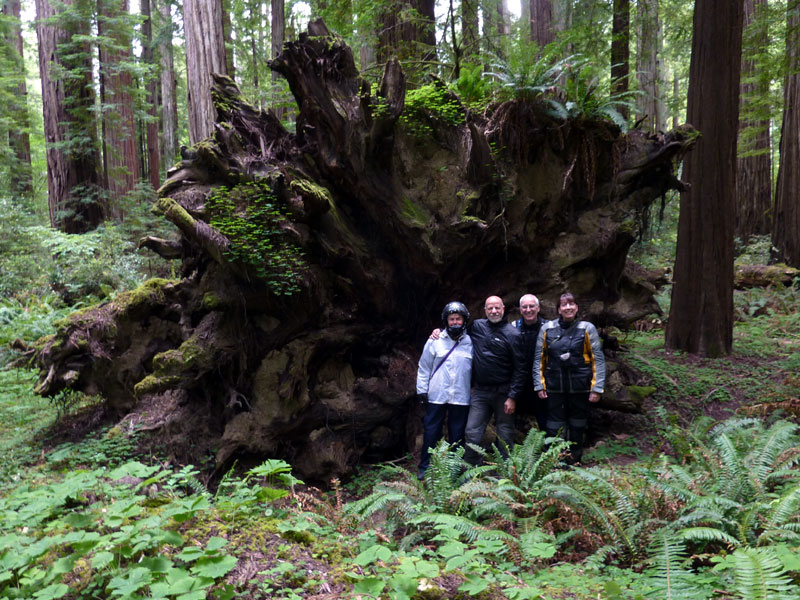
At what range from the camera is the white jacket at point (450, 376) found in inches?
247

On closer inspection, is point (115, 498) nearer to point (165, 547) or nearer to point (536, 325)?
point (165, 547)

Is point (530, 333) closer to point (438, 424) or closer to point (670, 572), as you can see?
point (438, 424)

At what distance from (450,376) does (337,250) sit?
89.3 inches

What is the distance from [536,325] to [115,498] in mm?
4802

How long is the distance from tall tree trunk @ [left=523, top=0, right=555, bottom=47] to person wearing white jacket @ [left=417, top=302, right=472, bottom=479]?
13320mm

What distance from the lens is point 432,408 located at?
6340 mm

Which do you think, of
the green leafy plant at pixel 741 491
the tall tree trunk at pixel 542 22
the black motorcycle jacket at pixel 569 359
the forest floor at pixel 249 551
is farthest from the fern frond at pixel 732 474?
the tall tree trunk at pixel 542 22

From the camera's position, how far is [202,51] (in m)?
9.48

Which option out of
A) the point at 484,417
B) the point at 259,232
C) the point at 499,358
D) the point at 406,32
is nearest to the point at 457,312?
the point at 499,358

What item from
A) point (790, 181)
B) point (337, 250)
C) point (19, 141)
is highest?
point (19, 141)

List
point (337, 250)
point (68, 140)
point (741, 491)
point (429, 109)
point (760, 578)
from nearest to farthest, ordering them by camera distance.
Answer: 1. point (760, 578)
2. point (741, 491)
3. point (337, 250)
4. point (429, 109)
5. point (68, 140)

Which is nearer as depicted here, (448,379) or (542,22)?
(448,379)

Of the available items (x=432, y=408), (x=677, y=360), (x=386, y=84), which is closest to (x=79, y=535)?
(x=432, y=408)

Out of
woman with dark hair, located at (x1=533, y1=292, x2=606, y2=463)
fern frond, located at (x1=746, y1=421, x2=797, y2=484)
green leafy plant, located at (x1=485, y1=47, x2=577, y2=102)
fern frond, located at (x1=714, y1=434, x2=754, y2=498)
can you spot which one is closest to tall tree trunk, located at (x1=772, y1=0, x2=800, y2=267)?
green leafy plant, located at (x1=485, y1=47, x2=577, y2=102)
